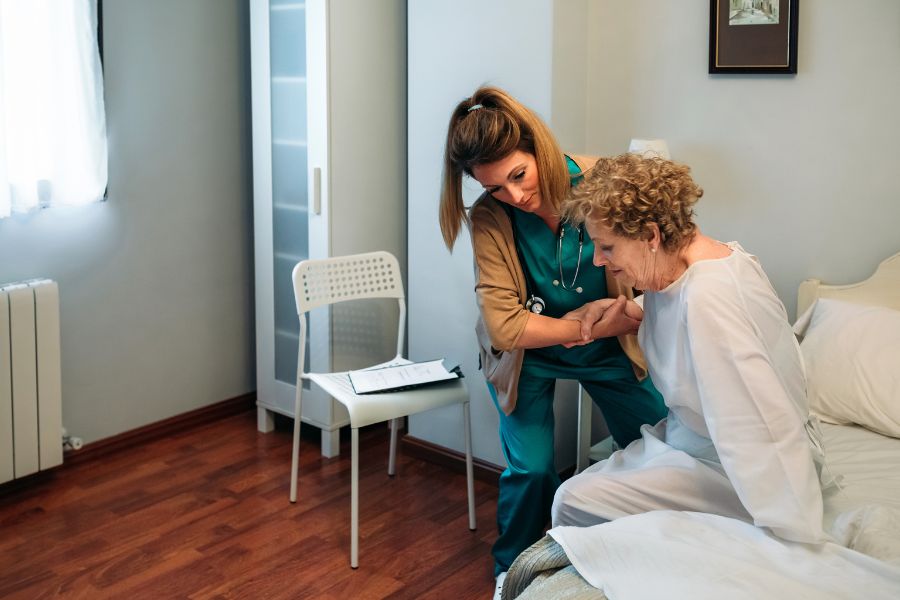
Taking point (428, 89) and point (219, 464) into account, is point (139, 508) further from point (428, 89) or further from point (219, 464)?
point (428, 89)

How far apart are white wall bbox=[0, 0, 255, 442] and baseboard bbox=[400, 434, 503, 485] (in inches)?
36.4

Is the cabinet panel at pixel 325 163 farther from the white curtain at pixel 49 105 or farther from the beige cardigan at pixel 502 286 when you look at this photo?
the beige cardigan at pixel 502 286

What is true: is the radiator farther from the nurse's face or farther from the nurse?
the nurse's face

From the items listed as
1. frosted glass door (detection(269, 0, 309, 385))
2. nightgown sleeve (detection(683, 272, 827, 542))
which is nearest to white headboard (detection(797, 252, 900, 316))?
nightgown sleeve (detection(683, 272, 827, 542))

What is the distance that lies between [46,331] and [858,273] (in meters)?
2.56

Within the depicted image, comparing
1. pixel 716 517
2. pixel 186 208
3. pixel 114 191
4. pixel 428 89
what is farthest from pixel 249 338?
pixel 716 517

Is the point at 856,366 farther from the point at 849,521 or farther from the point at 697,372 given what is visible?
the point at 697,372

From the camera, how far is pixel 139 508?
10.5ft

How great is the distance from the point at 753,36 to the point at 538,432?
132 centimetres

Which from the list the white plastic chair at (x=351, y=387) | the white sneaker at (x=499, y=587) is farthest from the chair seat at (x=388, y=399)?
the white sneaker at (x=499, y=587)

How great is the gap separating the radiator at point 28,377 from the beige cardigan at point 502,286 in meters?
1.60

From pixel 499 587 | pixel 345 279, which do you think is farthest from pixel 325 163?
pixel 499 587

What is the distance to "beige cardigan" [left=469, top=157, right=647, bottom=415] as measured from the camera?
2.38 meters

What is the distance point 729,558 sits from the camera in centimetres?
165
